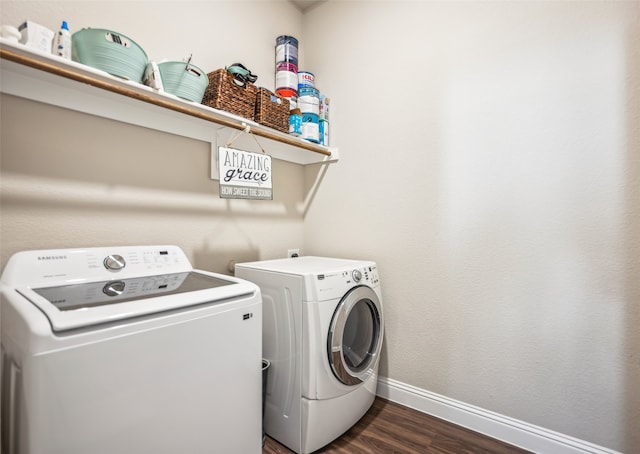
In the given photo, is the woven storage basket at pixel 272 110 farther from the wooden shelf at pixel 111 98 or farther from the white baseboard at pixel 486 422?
the white baseboard at pixel 486 422

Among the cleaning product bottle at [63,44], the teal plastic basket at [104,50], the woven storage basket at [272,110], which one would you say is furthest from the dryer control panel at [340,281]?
the cleaning product bottle at [63,44]

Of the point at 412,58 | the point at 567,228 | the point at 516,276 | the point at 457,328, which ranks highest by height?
the point at 412,58

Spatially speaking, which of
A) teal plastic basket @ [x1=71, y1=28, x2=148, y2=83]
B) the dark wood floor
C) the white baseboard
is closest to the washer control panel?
teal plastic basket @ [x1=71, y1=28, x2=148, y2=83]

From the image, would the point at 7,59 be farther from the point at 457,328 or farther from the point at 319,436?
the point at 457,328

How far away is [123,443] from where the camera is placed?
80 cm

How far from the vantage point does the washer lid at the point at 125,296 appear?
0.77 m

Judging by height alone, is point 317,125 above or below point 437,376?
above

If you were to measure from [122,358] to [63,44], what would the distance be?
3.62 feet

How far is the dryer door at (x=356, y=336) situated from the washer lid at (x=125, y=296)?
51cm

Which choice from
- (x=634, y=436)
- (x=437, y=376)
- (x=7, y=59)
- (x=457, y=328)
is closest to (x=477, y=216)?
(x=457, y=328)

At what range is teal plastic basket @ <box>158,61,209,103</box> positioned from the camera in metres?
1.34

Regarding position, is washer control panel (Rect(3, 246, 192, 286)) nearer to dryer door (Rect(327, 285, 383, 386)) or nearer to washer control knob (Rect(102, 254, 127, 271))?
washer control knob (Rect(102, 254, 127, 271))

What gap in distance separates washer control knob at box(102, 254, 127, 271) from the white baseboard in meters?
1.55

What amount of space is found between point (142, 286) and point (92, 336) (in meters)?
0.35
